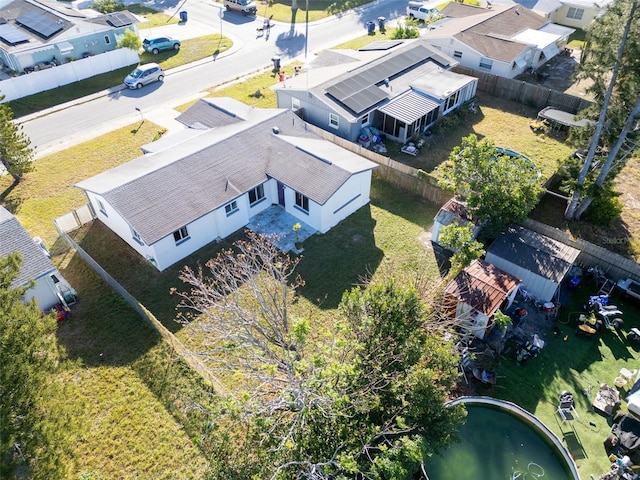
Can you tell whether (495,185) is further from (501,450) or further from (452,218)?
(501,450)

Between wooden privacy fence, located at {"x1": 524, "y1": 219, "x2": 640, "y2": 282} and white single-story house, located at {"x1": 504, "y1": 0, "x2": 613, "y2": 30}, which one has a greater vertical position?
white single-story house, located at {"x1": 504, "y1": 0, "x2": 613, "y2": 30}

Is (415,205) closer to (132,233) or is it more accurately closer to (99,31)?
(132,233)

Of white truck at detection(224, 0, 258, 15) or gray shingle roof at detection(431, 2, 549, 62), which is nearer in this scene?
gray shingle roof at detection(431, 2, 549, 62)

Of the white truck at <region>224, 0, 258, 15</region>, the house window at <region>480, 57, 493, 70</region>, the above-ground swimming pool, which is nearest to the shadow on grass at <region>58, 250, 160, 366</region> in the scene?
the above-ground swimming pool

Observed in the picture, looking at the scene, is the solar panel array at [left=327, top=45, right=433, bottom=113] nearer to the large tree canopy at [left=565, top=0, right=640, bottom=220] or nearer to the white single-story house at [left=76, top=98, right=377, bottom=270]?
the white single-story house at [left=76, top=98, right=377, bottom=270]

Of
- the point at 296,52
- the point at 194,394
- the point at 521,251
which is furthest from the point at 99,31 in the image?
the point at 521,251

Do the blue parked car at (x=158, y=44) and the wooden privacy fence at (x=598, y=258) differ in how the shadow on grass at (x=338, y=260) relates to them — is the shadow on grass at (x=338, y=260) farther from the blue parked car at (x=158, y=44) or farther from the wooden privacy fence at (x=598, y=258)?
the blue parked car at (x=158, y=44)

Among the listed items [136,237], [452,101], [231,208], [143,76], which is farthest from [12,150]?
[452,101]
